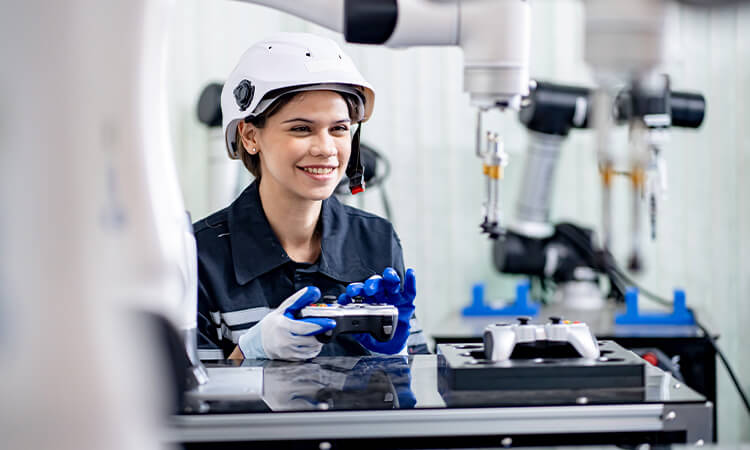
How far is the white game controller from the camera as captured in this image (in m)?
1.13

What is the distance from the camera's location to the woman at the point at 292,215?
155 centimetres

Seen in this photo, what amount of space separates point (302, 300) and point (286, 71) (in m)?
0.46

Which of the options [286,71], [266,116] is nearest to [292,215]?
[266,116]

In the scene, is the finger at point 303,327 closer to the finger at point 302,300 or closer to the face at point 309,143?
the finger at point 302,300

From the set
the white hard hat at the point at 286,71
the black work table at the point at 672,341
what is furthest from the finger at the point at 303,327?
the black work table at the point at 672,341

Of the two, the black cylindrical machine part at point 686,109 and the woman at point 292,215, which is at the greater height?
the black cylindrical machine part at point 686,109

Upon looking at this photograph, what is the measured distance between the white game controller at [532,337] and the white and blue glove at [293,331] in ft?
0.87

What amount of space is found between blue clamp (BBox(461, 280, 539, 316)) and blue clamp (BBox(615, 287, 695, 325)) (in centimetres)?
27

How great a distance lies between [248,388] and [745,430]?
8.41 ft

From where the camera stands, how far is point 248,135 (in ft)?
5.80

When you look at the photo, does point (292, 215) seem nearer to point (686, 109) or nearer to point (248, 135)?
point (248, 135)

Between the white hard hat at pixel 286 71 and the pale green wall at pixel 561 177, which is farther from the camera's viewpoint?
the pale green wall at pixel 561 177

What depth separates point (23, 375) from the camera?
54 centimetres

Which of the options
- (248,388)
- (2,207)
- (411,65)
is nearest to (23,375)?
(2,207)
